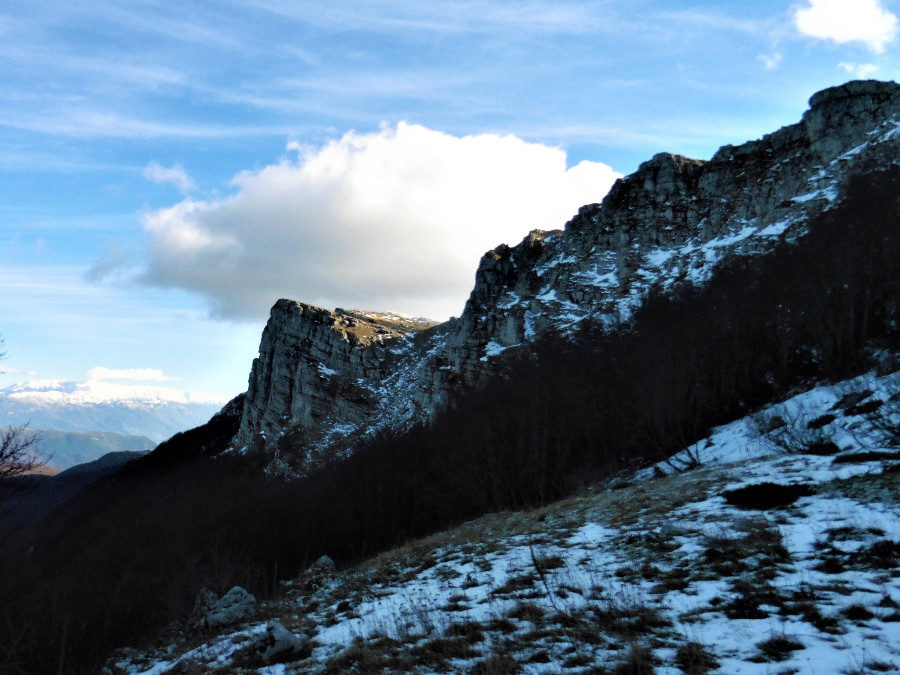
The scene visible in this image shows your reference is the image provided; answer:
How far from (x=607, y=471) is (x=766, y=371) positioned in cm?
1555

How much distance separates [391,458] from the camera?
80.5 meters

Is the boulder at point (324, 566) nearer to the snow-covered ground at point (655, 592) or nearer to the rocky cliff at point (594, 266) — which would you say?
the snow-covered ground at point (655, 592)

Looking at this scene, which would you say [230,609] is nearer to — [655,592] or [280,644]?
[280,644]

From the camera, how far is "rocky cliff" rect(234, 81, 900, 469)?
79.9 m

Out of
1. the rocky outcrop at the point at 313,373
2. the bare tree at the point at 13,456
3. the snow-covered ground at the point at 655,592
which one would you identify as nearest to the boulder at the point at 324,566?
the snow-covered ground at the point at 655,592

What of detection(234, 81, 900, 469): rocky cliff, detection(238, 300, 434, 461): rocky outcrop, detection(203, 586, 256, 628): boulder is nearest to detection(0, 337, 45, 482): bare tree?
detection(203, 586, 256, 628): boulder

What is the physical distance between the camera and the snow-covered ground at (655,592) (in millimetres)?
6574

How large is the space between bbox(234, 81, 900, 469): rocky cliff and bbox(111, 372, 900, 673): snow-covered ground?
230ft

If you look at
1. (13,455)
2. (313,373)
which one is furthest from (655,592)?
(313,373)

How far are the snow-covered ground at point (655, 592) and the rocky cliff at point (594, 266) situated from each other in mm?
70099

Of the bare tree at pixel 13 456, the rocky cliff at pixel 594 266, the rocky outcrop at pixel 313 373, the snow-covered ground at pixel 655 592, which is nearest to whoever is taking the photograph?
the snow-covered ground at pixel 655 592

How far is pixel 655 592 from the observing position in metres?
8.88

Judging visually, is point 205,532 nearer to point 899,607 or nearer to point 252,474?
point 252,474

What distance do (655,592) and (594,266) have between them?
94511 millimetres
